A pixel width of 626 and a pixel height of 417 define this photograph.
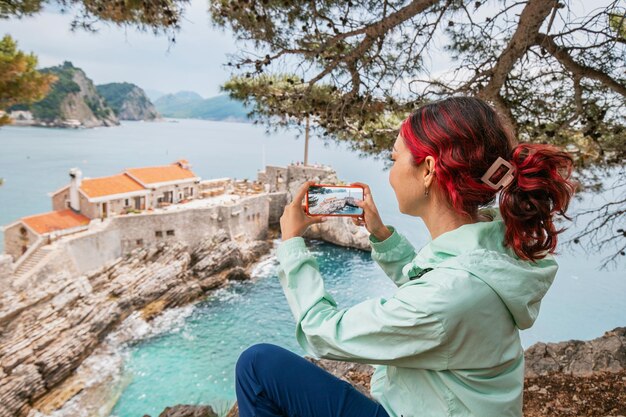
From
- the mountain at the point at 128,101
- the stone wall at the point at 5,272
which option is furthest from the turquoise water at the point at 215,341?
the mountain at the point at 128,101

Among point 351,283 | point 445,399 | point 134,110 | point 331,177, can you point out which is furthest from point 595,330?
point 134,110

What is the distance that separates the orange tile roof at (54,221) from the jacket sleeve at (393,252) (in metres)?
15.8

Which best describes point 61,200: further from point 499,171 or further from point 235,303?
point 499,171

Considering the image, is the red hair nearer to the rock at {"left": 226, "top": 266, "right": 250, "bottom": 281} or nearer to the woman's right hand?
the woman's right hand

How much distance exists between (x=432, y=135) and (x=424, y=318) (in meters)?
0.43

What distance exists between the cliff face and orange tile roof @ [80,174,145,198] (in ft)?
10.3

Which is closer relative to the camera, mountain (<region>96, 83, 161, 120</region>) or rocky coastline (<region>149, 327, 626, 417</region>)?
rocky coastline (<region>149, 327, 626, 417</region>)

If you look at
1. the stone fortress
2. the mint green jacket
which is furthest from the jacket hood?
the stone fortress

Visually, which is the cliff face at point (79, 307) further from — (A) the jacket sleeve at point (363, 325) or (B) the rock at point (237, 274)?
(A) the jacket sleeve at point (363, 325)

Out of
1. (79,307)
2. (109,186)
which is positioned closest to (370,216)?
(79,307)

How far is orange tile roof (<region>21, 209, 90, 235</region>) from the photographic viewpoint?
14.3 meters

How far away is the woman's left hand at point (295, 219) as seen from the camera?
3.80 ft

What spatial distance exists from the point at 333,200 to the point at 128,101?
81208mm

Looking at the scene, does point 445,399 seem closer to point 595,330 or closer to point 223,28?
point 223,28
